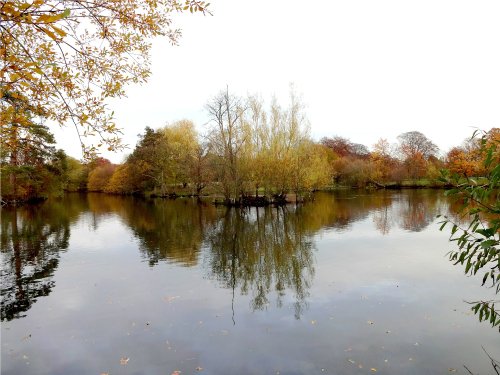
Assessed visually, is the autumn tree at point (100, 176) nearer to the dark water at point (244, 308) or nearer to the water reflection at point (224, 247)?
the water reflection at point (224, 247)

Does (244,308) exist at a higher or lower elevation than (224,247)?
lower

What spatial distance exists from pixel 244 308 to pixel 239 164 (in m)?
24.9

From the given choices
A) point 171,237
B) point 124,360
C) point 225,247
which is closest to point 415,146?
point 171,237

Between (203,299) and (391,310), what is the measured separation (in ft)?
15.0

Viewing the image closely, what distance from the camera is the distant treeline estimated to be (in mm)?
32969

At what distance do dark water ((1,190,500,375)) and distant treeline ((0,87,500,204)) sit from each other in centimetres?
515

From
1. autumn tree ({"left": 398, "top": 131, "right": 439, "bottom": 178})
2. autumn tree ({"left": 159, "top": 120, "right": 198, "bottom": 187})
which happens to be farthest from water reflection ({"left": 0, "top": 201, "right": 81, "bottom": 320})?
autumn tree ({"left": 398, "top": 131, "right": 439, "bottom": 178})

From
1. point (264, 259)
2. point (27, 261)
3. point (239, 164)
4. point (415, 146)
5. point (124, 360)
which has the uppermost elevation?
point (415, 146)

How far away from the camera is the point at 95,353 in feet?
20.9

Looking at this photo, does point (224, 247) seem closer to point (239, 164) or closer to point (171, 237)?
point (171, 237)

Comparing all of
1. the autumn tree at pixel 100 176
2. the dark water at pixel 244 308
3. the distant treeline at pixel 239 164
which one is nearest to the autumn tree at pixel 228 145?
the distant treeline at pixel 239 164

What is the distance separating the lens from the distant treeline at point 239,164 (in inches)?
1298

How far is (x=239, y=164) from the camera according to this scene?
32.6 metres

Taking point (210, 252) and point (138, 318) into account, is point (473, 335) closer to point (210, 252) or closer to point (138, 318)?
point (138, 318)
